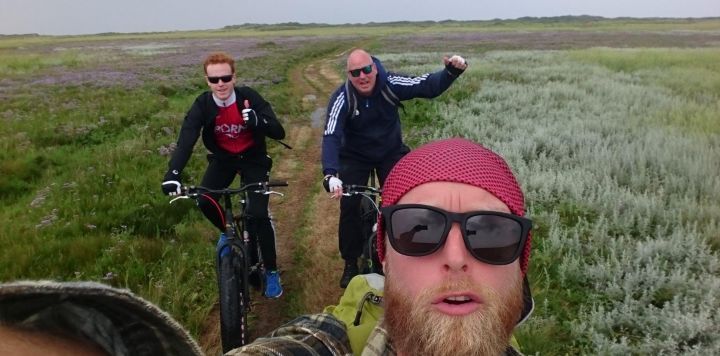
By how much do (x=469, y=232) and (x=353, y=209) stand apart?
11.3 ft

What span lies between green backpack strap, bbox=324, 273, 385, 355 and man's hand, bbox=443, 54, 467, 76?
325cm

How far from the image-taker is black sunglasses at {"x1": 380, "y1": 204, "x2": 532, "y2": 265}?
1949 mm

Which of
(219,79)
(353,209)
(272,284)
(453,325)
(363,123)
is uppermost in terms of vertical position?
(219,79)

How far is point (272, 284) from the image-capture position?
18.1 ft

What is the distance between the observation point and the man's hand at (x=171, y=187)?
4129 millimetres

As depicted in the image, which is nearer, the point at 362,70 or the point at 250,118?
the point at 250,118

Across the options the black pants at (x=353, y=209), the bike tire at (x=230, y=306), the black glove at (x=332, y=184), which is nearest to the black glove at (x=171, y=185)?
the bike tire at (x=230, y=306)

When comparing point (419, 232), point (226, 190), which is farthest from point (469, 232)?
point (226, 190)

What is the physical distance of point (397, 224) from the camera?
6.80 ft

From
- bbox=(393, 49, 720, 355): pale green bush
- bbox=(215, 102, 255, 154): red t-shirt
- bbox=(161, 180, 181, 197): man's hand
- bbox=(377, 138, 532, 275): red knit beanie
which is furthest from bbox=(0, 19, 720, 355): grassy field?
bbox=(377, 138, 532, 275): red knit beanie

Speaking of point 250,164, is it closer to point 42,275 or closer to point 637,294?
point 42,275

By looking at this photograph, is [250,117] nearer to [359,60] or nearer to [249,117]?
[249,117]

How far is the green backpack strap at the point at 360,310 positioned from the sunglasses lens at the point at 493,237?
0.63 m

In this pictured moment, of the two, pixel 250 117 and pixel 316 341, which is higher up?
pixel 250 117
